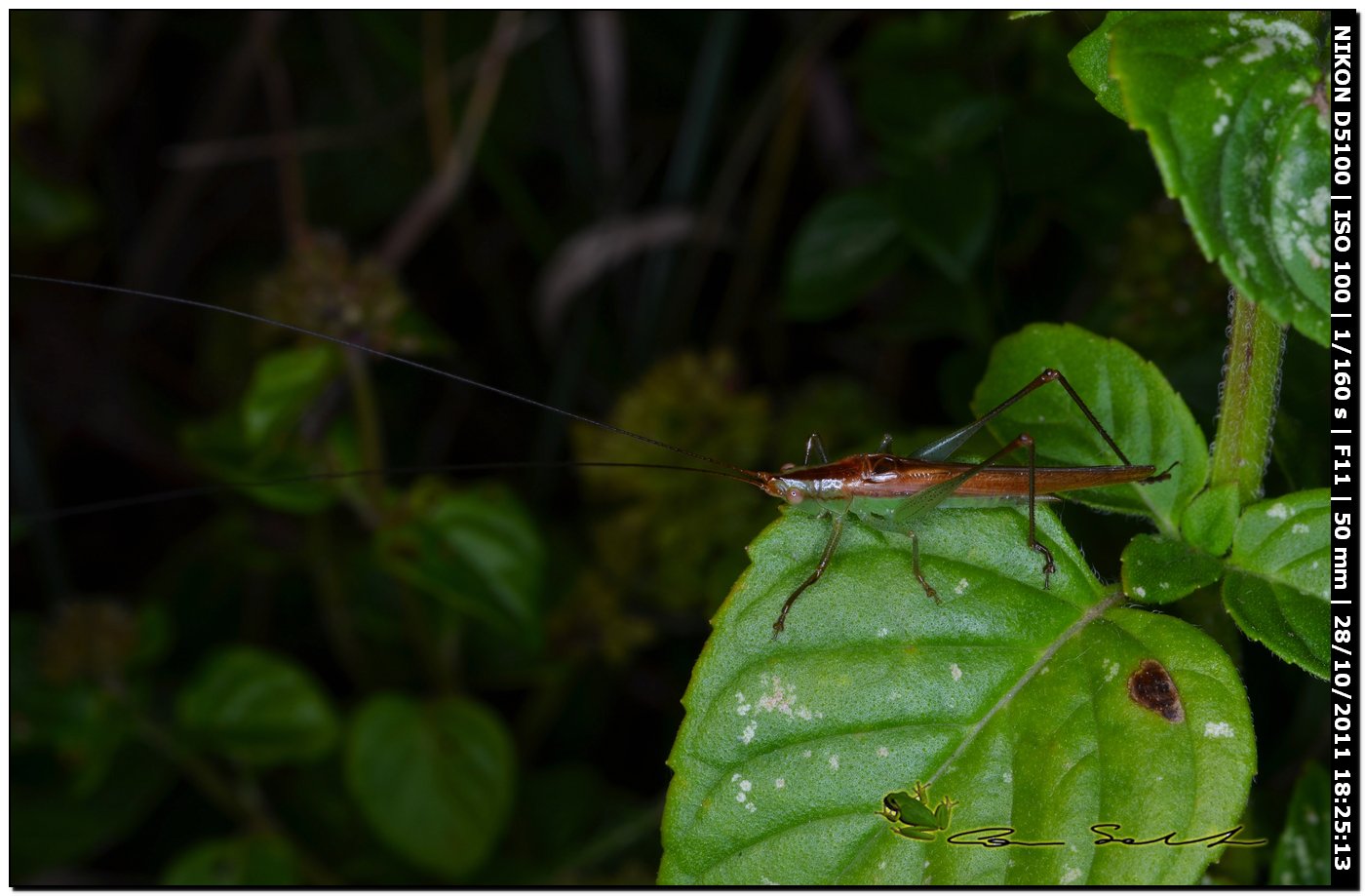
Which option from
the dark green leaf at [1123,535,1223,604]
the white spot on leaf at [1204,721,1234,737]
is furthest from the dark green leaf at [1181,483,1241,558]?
the white spot on leaf at [1204,721,1234,737]

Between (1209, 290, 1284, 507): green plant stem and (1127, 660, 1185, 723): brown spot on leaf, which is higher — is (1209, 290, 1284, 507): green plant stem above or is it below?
above

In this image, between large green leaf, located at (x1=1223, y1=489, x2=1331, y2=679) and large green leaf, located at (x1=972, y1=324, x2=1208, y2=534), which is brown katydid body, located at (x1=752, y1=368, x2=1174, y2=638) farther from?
large green leaf, located at (x1=1223, y1=489, x2=1331, y2=679)

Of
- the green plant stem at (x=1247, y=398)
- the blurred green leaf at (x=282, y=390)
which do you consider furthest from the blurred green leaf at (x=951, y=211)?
the blurred green leaf at (x=282, y=390)

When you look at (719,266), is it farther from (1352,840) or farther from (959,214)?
(1352,840)

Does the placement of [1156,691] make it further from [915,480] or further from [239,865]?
[239,865]

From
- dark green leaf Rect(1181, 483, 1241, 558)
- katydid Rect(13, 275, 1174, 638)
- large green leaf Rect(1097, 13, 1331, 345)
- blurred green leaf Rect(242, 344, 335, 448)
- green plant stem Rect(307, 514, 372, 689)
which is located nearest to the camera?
large green leaf Rect(1097, 13, 1331, 345)

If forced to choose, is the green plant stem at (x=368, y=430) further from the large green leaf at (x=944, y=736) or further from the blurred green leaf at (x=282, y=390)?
the large green leaf at (x=944, y=736)
